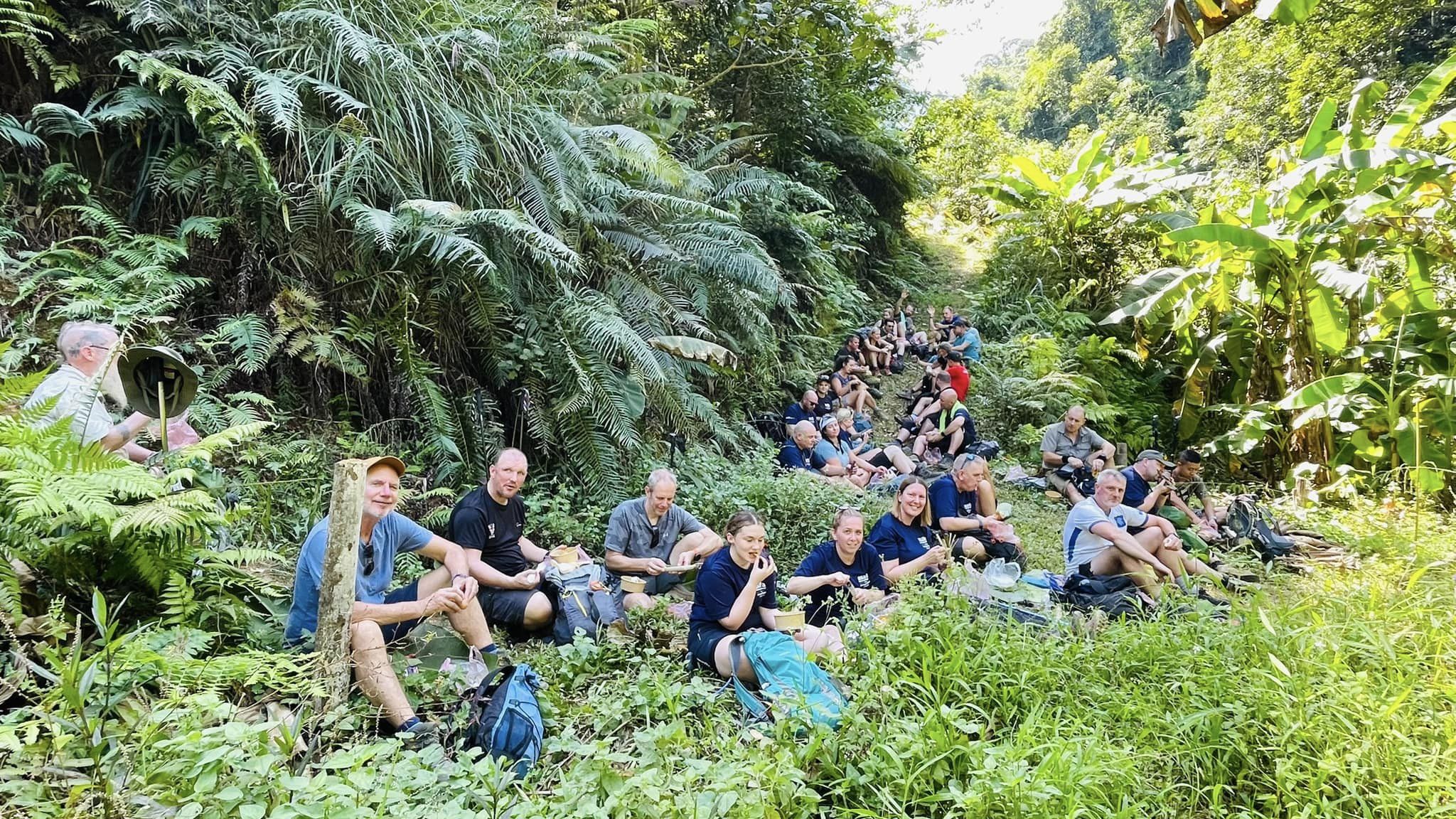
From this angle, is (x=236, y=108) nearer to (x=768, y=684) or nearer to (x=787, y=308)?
(x=768, y=684)

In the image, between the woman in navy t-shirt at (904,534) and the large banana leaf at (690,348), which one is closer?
the woman in navy t-shirt at (904,534)

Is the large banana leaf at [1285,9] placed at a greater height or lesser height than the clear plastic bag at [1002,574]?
greater

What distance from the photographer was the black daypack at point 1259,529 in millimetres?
5852

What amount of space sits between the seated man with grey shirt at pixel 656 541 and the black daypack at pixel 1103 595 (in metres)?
2.13

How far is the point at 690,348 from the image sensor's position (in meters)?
5.95

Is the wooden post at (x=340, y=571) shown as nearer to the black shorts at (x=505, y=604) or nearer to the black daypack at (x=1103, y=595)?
the black shorts at (x=505, y=604)

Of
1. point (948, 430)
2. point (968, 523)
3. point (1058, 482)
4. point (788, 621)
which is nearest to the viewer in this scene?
point (788, 621)

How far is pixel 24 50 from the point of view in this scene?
4.21 meters

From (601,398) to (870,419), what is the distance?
5.38 m

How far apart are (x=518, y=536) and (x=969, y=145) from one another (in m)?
20.6

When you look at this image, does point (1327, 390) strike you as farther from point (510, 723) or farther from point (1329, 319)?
point (510, 723)

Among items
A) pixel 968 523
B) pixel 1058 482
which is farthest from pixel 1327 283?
pixel 968 523

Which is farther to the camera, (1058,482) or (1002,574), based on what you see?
(1058,482)

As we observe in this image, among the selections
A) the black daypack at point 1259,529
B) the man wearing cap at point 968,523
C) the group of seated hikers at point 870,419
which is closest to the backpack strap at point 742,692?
the man wearing cap at point 968,523
